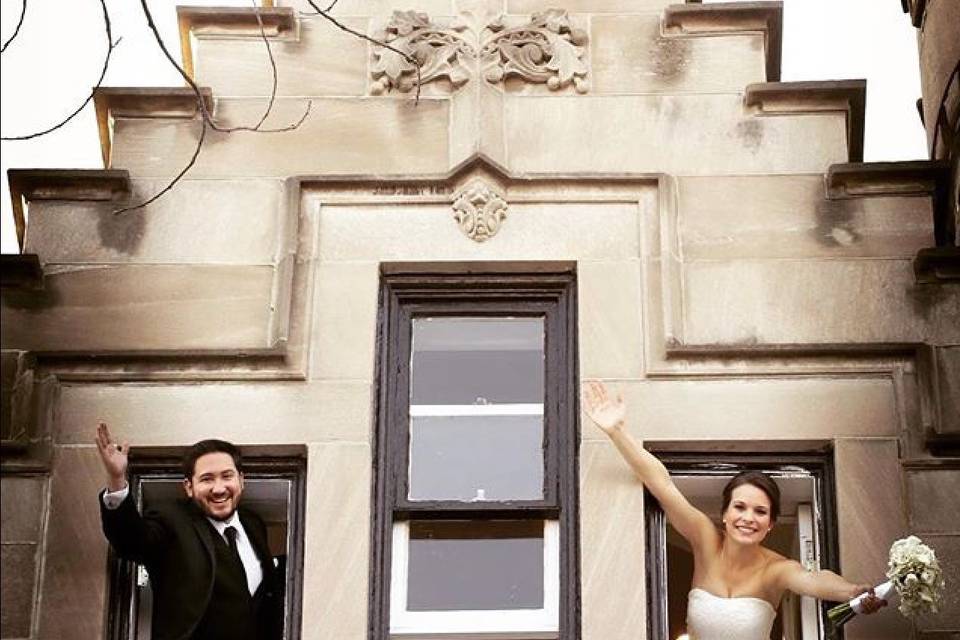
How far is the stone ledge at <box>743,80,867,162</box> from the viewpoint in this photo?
1238 centimetres

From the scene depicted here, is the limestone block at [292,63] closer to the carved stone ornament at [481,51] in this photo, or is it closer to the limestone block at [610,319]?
the carved stone ornament at [481,51]

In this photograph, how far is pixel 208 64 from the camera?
41.9 ft

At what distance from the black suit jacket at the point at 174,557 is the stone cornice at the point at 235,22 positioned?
9.41 feet

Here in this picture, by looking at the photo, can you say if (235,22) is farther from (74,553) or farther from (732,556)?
(732,556)

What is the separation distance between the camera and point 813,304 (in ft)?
39.1

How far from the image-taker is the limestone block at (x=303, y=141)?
489 inches

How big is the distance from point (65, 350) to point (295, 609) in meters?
1.82

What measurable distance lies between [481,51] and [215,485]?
2986 mm

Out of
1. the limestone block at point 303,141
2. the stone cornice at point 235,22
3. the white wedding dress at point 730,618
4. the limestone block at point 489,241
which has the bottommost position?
the white wedding dress at point 730,618

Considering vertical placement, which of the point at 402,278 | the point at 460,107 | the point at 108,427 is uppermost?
the point at 460,107

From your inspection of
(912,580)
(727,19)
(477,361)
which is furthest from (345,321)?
(912,580)

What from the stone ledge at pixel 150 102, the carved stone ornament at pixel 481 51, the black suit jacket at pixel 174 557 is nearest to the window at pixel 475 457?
the black suit jacket at pixel 174 557

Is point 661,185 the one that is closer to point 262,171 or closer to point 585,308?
point 585,308

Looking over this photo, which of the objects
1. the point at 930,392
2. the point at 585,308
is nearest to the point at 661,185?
the point at 585,308
